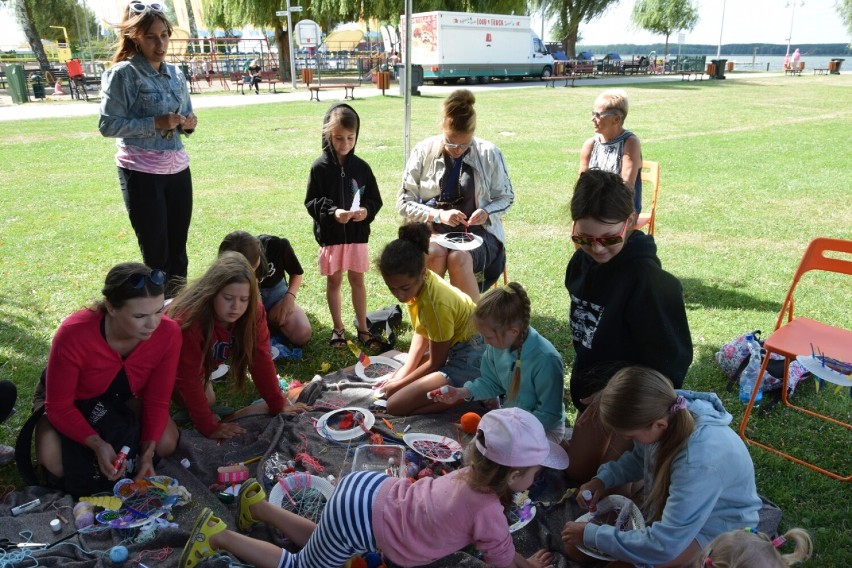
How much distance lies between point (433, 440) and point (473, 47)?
26.9 m

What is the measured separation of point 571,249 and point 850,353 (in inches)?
136

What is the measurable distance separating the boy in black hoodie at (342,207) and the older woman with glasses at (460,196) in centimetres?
35

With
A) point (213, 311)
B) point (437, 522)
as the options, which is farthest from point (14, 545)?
point (437, 522)

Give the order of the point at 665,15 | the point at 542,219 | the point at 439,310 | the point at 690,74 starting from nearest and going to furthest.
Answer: the point at 439,310 → the point at 542,219 → the point at 690,74 → the point at 665,15

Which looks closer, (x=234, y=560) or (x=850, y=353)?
(x=234, y=560)

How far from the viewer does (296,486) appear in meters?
2.81

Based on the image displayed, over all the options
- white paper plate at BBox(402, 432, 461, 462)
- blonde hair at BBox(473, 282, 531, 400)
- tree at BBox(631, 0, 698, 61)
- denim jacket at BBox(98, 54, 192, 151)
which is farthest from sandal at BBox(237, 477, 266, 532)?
tree at BBox(631, 0, 698, 61)

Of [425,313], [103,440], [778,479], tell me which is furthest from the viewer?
[425,313]

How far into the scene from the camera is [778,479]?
2.96 m

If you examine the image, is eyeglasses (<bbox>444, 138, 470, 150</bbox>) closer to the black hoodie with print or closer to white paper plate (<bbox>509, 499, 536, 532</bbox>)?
the black hoodie with print

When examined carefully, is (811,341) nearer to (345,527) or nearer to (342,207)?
(345,527)

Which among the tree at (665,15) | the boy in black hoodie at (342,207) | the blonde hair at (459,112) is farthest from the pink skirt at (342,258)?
the tree at (665,15)

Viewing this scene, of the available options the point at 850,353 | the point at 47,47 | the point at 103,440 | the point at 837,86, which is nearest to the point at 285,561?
the point at 103,440

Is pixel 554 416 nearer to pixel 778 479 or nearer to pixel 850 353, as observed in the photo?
pixel 778 479
